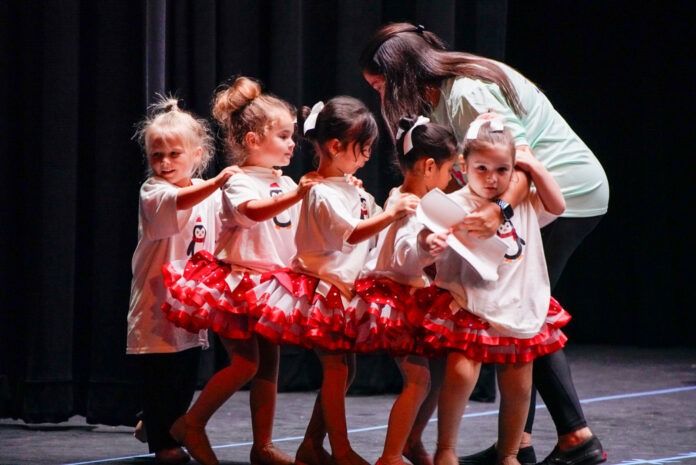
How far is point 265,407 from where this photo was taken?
117 inches

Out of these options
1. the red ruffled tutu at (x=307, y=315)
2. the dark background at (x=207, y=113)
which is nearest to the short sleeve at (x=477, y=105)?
the red ruffled tutu at (x=307, y=315)

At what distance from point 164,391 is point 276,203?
69 cm

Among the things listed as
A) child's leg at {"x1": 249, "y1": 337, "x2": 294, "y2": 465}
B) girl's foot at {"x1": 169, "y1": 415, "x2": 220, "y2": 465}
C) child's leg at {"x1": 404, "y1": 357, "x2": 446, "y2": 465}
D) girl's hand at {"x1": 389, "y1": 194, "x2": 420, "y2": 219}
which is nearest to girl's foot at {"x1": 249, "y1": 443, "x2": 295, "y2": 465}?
child's leg at {"x1": 249, "y1": 337, "x2": 294, "y2": 465}

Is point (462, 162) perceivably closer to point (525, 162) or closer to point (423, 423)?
point (525, 162)

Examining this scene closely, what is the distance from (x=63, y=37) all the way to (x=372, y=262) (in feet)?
5.00

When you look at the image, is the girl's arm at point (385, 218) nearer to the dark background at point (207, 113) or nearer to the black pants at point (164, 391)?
the black pants at point (164, 391)

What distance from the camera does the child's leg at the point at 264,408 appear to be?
294 centimetres

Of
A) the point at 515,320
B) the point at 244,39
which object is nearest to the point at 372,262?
the point at 515,320

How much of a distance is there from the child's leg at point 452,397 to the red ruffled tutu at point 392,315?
0.35 ft

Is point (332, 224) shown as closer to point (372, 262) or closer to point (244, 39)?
point (372, 262)

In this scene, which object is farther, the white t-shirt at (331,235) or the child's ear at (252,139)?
the child's ear at (252,139)

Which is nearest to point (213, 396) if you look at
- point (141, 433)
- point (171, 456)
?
point (171, 456)

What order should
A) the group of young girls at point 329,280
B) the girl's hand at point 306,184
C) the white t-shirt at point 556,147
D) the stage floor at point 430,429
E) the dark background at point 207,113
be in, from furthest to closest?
the dark background at point 207,113
the stage floor at point 430,429
the white t-shirt at point 556,147
the girl's hand at point 306,184
the group of young girls at point 329,280

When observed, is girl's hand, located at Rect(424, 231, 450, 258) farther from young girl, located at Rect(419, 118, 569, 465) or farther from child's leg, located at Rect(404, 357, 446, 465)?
child's leg, located at Rect(404, 357, 446, 465)
